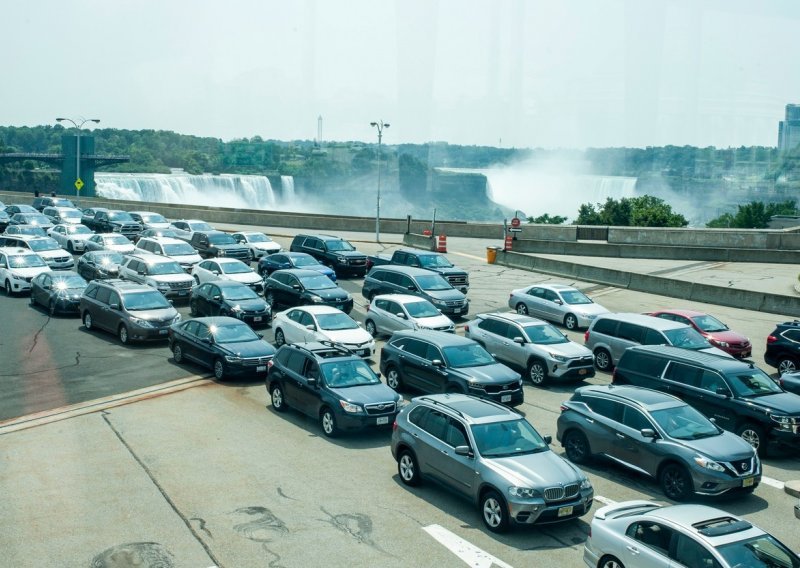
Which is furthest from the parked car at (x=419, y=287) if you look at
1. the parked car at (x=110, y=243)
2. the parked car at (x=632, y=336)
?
the parked car at (x=110, y=243)

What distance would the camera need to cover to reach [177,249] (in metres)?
35.5

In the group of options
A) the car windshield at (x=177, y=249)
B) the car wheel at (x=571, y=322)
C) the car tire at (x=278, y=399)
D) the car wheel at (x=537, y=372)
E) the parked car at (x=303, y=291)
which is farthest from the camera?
the car windshield at (x=177, y=249)

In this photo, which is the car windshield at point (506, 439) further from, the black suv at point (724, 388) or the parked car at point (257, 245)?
the parked car at point (257, 245)

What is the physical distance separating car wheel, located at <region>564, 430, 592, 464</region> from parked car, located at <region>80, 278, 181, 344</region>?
13539 mm

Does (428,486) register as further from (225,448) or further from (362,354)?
(362,354)

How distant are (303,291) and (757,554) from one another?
20785mm

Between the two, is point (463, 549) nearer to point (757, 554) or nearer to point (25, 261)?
point (757, 554)

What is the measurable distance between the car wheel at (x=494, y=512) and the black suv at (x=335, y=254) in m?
24.9

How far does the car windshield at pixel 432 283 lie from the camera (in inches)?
1135

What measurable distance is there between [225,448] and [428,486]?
4.15 meters

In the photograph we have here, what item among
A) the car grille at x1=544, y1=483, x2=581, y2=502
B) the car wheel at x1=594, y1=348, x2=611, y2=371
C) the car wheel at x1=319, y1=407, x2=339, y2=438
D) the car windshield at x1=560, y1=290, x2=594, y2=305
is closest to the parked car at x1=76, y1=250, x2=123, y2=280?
the car windshield at x1=560, y1=290, x2=594, y2=305

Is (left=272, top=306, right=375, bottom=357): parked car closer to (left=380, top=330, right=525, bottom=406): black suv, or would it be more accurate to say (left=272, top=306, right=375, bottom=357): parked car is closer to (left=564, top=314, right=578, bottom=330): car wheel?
(left=380, top=330, right=525, bottom=406): black suv

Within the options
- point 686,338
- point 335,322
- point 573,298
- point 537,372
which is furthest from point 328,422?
point 573,298

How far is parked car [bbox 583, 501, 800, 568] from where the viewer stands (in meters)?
9.16
